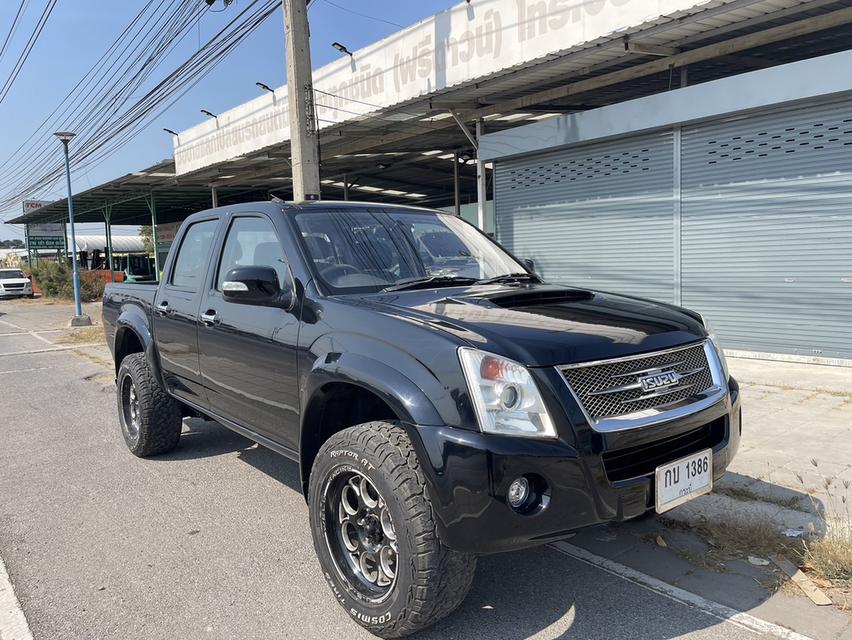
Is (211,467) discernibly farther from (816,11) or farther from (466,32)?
(816,11)

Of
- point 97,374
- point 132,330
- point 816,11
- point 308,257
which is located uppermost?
point 816,11

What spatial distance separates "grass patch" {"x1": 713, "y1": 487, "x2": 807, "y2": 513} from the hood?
1.39 metres

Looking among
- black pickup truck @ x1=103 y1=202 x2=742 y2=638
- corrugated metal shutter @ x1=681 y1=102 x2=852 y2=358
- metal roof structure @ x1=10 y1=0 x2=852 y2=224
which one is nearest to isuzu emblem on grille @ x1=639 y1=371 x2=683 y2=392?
black pickup truck @ x1=103 y1=202 x2=742 y2=638

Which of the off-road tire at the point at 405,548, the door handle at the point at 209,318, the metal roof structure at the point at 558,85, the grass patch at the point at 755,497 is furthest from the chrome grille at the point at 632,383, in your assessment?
the metal roof structure at the point at 558,85

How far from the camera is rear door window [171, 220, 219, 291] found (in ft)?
14.6

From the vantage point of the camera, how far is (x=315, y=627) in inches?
111

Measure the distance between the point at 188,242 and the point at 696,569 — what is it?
396cm

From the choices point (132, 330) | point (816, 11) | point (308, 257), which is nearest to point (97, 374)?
point (132, 330)

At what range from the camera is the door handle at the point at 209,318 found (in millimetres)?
4023

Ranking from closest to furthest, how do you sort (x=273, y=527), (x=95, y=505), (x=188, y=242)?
1. (x=273, y=527)
2. (x=95, y=505)
3. (x=188, y=242)

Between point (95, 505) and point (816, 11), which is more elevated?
point (816, 11)

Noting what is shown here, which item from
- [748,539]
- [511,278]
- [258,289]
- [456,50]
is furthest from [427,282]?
[456,50]

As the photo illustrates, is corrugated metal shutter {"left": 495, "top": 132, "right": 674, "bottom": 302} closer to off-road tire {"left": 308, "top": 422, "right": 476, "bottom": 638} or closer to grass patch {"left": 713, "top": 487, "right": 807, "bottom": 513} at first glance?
grass patch {"left": 713, "top": 487, "right": 807, "bottom": 513}

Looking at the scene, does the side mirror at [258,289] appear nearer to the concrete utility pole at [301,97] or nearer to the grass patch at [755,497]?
the grass patch at [755,497]
